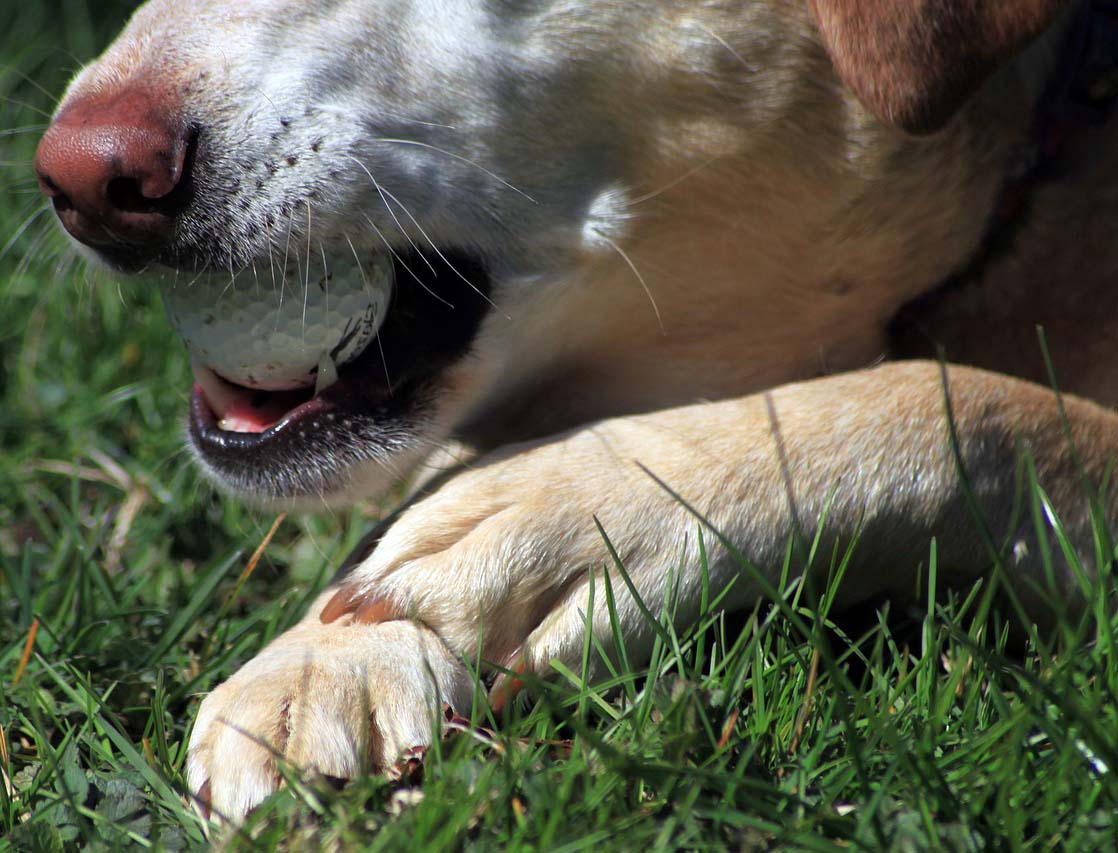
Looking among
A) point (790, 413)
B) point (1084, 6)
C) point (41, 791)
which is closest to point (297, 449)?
point (41, 791)

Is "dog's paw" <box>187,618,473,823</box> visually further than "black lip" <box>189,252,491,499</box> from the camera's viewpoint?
No

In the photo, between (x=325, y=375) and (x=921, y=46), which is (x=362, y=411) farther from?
(x=921, y=46)

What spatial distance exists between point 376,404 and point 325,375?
9cm

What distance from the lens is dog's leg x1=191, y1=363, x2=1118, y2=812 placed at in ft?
5.05

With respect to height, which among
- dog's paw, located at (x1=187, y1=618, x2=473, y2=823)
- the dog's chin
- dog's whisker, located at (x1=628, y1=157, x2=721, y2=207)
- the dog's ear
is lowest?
dog's paw, located at (x1=187, y1=618, x2=473, y2=823)

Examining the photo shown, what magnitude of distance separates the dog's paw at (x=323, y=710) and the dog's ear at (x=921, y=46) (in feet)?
3.41

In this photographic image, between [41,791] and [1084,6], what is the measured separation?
2.03 m

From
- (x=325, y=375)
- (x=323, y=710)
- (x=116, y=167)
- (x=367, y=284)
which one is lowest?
(x=323, y=710)

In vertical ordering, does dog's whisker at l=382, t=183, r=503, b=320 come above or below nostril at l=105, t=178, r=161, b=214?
below

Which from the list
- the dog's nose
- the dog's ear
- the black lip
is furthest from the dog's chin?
the dog's ear

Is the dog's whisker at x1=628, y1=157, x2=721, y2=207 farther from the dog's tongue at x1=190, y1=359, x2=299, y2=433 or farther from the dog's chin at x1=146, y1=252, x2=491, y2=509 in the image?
the dog's tongue at x1=190, y1=359, x2=299, y2=433

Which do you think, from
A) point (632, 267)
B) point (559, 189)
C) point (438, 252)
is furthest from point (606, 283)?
point (438, 252)

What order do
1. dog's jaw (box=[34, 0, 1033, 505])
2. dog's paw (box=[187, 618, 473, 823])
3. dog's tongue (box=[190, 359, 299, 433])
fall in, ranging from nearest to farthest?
dog's paw (box=[187, 618, 473, 823]) → dog's jaw (box=[34, 0, 1033, 505]) → dog's tongue (box=[190, 359, 299, 433])

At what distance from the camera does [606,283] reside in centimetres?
205
